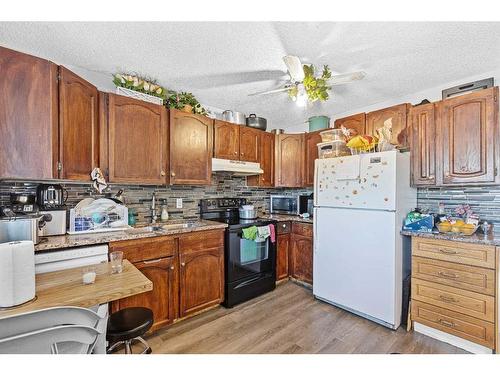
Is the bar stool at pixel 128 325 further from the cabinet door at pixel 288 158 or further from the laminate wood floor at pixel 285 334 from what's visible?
the cabinet door at pixel 288 158

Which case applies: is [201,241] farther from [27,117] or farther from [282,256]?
[27,117]

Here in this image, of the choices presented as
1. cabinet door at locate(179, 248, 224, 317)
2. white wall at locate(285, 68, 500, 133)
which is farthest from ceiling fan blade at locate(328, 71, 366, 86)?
cabinet door at locate(179, 248, 224, 317)

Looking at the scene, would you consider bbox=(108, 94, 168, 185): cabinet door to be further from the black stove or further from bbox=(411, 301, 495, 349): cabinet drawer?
bbox=(411, 301, 495, 349): cabinet drawer

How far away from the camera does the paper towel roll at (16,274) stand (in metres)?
0.93

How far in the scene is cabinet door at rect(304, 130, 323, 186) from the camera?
3256 mm

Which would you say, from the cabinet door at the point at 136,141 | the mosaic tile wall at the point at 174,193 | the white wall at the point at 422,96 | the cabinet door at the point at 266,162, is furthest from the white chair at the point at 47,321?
the white wall at the point at 422,96

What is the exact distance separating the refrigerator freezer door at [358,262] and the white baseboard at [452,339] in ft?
0.59

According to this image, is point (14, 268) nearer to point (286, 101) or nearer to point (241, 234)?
point (241, 234)

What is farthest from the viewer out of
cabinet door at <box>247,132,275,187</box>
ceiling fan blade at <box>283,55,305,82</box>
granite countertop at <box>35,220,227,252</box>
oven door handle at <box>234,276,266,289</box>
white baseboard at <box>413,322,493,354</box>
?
cabinet door at <box>247,132,275,187</box>

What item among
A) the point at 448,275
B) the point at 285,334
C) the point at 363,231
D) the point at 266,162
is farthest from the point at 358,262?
the point at 266,162

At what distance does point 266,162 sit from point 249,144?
1.28ft

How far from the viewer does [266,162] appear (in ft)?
10.8

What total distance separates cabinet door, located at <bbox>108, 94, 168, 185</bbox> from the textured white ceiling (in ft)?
1.17

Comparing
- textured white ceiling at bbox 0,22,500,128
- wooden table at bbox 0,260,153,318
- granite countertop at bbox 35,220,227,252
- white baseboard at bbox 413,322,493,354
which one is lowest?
white baseboard at bbox 413,322,493,354
